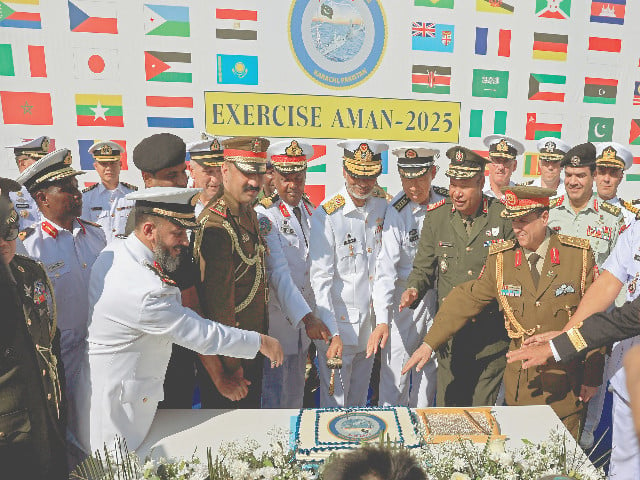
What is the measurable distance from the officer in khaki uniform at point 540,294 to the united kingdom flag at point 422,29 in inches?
141

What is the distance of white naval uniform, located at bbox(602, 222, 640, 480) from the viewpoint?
2.32m

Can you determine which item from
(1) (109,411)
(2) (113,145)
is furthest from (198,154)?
(1) (109,411)

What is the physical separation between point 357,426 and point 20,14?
514 centimetres

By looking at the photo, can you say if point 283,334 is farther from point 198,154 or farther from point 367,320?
point 198,154

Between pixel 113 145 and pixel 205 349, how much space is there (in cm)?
370

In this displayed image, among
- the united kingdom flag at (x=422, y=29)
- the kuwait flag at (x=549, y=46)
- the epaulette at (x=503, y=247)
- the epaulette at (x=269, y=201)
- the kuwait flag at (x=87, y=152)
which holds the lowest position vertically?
the epaulette at (x=503, y=247)

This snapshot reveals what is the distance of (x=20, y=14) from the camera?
15.3 ft

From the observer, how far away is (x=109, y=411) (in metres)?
1.95

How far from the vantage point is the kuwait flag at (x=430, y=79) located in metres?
5.55

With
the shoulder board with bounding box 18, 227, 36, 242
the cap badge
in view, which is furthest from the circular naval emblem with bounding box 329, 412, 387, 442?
the cap badge

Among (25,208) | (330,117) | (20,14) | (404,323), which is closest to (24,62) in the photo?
(20,14)

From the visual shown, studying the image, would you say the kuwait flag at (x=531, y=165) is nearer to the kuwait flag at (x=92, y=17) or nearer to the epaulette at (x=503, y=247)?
the epaulette at (x=503, y=247)

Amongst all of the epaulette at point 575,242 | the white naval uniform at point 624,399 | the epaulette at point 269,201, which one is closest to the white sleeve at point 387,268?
the epaulette at point 269,201

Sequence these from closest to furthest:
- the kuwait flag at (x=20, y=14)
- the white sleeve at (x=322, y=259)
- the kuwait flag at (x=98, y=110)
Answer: the white sleeve at (x=322, y=259), the kuwait flag at (x=20, y=14), the kuwait flag at (x=98, y=110)
